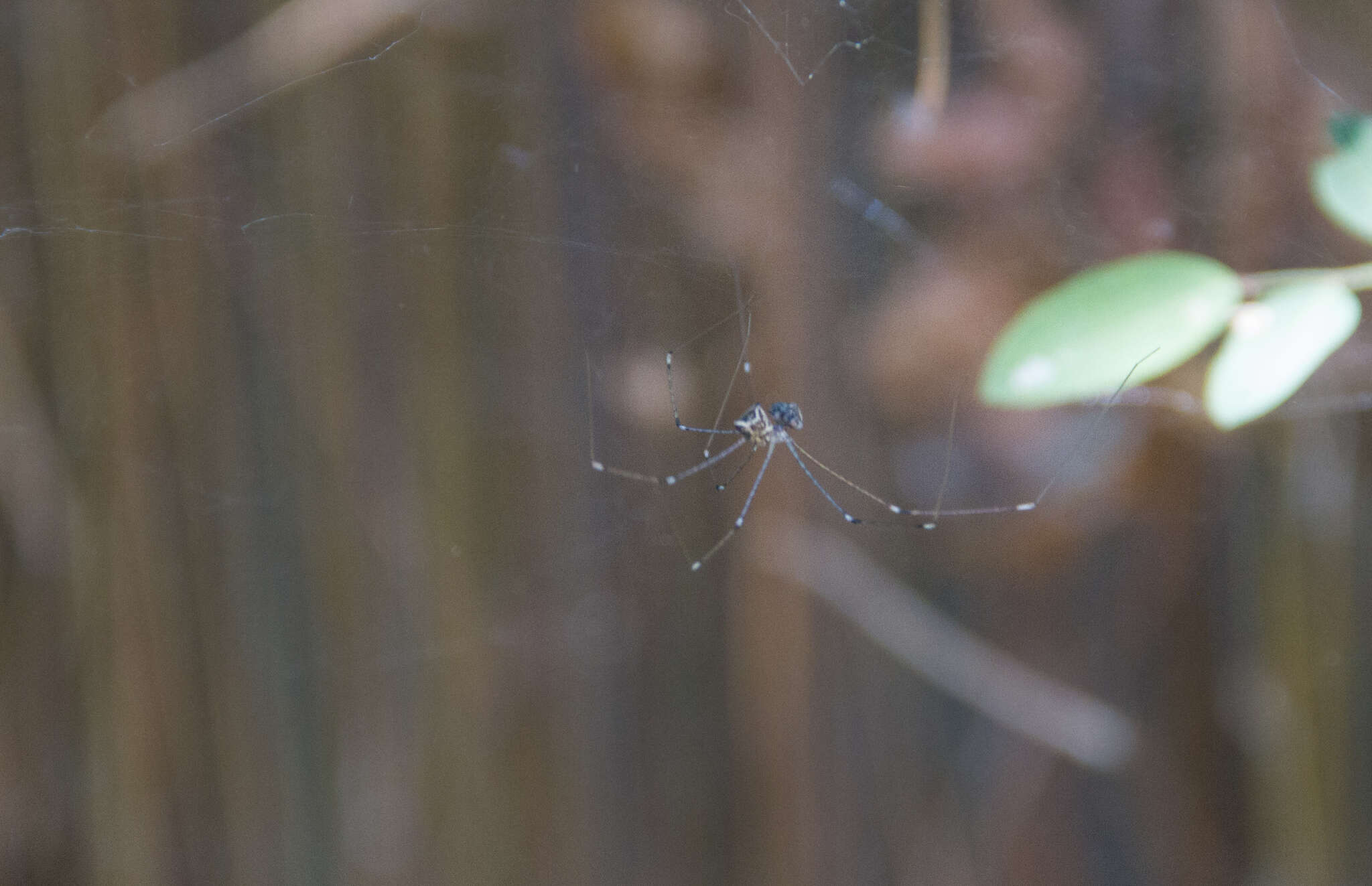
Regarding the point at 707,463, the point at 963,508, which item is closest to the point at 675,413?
the point at 707,463

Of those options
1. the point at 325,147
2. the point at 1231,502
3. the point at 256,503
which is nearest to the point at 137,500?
the point at 256,503

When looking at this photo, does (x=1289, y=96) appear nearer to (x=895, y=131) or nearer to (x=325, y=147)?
(x=895, y=131)

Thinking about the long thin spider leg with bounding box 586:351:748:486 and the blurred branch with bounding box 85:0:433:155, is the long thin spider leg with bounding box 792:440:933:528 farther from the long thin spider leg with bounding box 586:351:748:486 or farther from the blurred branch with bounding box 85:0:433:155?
the blurred branch with bounding box 85:0:433:155

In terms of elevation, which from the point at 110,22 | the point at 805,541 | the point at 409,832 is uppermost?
the point at 110,22

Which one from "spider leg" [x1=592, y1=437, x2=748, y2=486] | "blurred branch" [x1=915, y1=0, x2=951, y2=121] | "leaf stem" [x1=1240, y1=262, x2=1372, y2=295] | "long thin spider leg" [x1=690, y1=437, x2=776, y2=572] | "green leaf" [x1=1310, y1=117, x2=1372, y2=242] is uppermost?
"blurred branch" [x1=915, y1=0, x2=951, y2=121]

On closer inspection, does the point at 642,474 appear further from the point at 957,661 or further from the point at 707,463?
the point at 957,661

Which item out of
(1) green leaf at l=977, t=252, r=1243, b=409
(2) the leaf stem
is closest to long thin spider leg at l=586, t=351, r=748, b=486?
(1) green leaf at l=977, t=252, r=1243, b=409

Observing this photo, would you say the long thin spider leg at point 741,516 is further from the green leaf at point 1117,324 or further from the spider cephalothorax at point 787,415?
the green leaf at point 1117,324

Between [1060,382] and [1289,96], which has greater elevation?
[1289,96]
